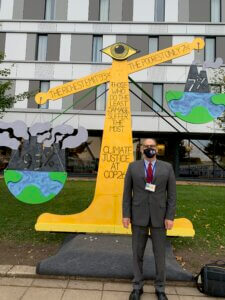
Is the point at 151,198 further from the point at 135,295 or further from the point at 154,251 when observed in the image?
the point at 135,295

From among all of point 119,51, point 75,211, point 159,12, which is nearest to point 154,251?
point 119,51

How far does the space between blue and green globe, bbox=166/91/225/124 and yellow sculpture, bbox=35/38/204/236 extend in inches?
33.3

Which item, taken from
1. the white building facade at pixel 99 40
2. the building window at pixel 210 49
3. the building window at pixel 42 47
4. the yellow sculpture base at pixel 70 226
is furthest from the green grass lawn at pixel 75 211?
the building window at pixel 210 49

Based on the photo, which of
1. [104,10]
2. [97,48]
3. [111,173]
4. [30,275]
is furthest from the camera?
[104,10]

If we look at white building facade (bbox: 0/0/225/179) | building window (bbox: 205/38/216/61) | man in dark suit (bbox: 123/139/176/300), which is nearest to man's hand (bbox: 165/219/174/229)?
man in dark suit (bbox: 123/139/176/300)

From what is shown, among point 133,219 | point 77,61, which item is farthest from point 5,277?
point 77,61

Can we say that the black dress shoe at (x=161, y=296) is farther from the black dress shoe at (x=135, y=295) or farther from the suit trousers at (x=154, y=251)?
the black dress shoe at (x=135, y=295)

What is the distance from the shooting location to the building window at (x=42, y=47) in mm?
24625

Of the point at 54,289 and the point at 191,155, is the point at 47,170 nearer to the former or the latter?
the point at 54,289

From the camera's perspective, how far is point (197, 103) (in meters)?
6.88

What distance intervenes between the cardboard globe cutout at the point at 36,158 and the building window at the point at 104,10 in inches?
778

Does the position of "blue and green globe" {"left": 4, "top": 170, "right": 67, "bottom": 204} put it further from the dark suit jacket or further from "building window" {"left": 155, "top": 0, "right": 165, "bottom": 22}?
"building window" {"left": 155, "top": 0, "right": 165, "bottom": 22}

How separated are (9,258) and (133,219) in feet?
9.28

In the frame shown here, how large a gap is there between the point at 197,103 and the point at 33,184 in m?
3.70
